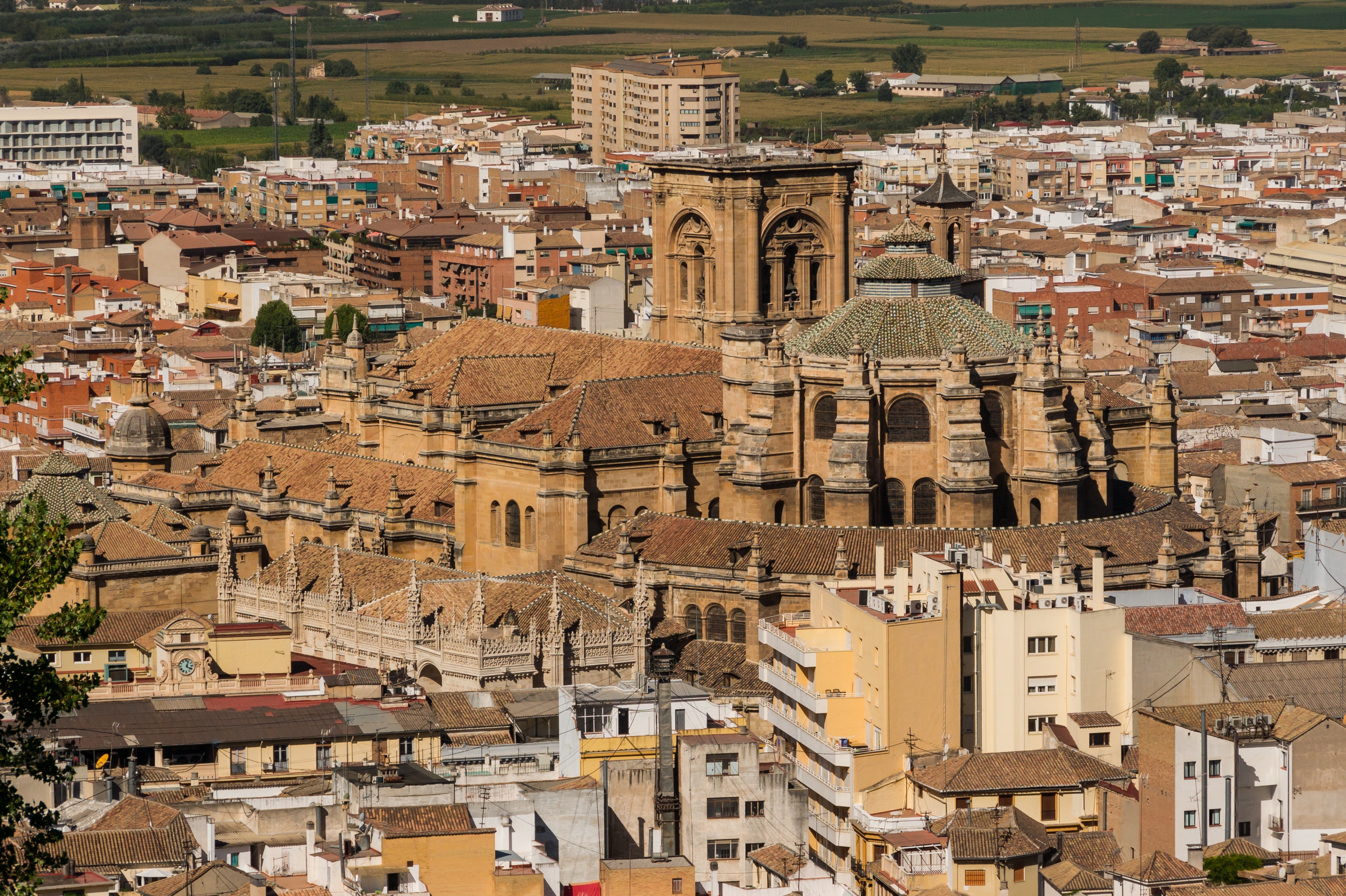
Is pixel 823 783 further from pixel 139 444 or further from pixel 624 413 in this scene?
pixel 139 444

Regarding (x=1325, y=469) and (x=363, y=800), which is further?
(x=1325, y=469)

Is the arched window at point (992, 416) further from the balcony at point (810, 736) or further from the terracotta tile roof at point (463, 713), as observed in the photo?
the terracotta tile roof at point (463, 713)

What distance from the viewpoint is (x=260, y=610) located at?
9581 centimetres

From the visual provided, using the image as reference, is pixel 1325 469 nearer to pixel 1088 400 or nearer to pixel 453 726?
pixel 1088 400

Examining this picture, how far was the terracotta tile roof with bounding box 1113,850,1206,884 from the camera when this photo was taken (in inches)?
2500

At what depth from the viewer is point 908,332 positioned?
93875 mm

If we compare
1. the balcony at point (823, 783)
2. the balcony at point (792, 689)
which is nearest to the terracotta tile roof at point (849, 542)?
the balcony at point (792, 689)

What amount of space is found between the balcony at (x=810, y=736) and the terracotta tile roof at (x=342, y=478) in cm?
2136

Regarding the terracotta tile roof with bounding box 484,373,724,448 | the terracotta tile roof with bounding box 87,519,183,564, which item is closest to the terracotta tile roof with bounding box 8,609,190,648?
the terracotta tile roof with bounding box 87,519,183,564

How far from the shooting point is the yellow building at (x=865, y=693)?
243 feet

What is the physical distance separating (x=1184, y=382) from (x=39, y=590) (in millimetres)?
111431

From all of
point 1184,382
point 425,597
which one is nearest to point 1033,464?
point 425,597

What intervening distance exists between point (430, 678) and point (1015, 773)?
21.6 metres

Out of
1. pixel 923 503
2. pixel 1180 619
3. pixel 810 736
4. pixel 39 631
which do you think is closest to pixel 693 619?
pixel 923 503
